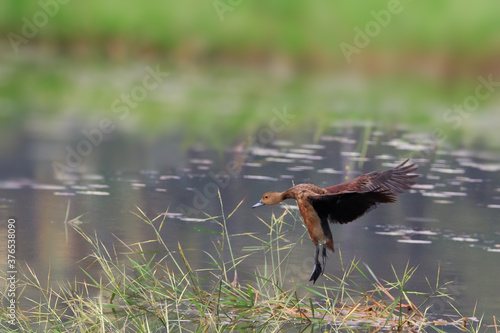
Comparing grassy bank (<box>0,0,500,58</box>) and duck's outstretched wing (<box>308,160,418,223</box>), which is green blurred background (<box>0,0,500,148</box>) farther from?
duck's outstretched wing (<box>308,160,418,223</box>)

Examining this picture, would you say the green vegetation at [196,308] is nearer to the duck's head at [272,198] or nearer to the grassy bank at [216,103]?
the duck's head at [272,198]

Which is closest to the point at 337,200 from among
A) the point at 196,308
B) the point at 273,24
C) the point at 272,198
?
the point at 272,198

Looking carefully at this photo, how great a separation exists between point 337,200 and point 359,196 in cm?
12

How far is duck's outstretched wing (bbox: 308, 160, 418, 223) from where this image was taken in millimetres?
5902

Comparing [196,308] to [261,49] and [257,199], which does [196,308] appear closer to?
[257,199]

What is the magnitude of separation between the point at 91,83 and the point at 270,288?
1150 centimetres

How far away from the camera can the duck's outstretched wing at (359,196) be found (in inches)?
232

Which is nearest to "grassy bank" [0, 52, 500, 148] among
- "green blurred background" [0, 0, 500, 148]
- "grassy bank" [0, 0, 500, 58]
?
"green blurred background" [0, 0, 500, 148]

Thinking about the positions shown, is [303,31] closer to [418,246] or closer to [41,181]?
[41,181]

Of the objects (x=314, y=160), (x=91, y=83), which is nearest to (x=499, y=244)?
(x=314, y=160)

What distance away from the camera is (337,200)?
19.8ft

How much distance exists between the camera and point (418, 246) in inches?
306

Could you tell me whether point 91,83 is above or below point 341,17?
below

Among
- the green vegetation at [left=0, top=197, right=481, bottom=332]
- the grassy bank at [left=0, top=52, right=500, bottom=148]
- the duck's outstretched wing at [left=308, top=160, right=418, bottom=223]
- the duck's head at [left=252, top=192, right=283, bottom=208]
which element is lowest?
the grassy bank at [left=0, top=52, right=500, bottom=148]
